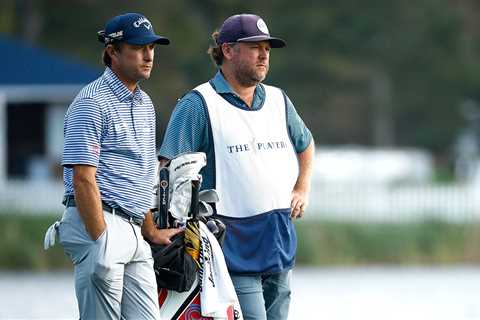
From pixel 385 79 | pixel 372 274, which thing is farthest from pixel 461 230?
pixel 385 79

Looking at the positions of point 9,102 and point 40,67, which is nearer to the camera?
point 40,67

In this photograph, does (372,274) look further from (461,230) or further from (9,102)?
(9,102)

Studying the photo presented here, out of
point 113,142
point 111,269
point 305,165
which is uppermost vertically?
point 113,142

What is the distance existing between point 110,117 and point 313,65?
3619 centimetres

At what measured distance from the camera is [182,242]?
309 inches

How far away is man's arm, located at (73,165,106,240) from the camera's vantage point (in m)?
7.27

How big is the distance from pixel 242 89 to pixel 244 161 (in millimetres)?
364

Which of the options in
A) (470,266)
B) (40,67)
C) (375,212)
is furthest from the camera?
(40,67)

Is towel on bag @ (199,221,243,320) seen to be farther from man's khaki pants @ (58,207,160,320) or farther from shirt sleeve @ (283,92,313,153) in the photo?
shirt sleeve @ (283,92,313,153)

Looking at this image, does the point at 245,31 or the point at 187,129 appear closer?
the point at 187,129

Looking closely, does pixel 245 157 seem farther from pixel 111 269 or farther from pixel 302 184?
pixel 111 269

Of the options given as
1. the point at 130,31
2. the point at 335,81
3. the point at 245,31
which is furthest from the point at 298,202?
the point at 335,81

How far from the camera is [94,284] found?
24.4 ft

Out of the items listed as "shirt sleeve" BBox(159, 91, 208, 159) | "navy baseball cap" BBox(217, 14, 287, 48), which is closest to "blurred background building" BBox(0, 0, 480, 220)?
"navy baseball cap" BBox(217, 14, 287, 48)
